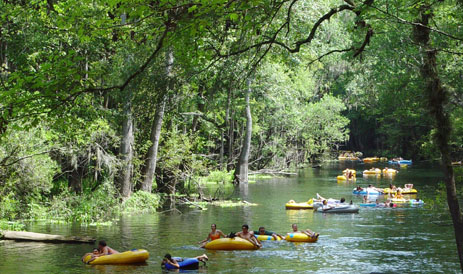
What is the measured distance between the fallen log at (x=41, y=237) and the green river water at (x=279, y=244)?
9.7 inches

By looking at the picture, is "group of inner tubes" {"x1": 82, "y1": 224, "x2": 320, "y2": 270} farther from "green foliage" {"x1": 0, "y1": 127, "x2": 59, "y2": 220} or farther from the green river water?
"green foliage" {"x1": 0, "y1": 127, "x2": 59, "y2": 220}

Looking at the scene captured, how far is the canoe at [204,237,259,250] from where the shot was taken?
18.5m

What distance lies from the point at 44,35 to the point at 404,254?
15.2m

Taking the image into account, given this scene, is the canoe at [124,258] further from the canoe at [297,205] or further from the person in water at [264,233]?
the canoe at [297,205]

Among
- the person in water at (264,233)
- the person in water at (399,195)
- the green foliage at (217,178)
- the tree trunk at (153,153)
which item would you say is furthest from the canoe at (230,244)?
the green foliage at (217,178)

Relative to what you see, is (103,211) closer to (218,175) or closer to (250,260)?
(250,260)

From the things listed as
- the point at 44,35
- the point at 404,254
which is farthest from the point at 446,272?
the point at 44,35

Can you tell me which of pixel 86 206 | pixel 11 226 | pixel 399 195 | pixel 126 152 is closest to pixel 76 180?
pixel 86 206

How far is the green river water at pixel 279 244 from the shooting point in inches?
616

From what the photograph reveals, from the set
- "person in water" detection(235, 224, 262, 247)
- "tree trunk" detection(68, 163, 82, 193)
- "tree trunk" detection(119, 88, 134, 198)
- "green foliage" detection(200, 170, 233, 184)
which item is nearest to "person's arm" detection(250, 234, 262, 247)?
"person in water" detection(235, 224, 262, 247)

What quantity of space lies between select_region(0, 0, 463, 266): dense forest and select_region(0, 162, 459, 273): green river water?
2.26m

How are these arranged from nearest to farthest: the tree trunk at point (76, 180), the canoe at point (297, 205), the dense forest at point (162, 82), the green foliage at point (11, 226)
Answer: the dense forest at point (162, 82) < the green foliage at point (11, 226) < the tree trunk at point (76, 180) < the canoe at point (297, 205)

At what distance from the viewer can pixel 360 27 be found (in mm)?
10258

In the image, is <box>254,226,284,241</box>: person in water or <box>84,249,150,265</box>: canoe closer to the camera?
<box>84,249,150,265</box>: canoe
